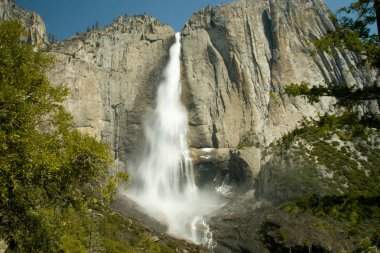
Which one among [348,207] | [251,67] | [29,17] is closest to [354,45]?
[348,207]

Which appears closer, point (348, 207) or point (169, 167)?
point (348, 207)

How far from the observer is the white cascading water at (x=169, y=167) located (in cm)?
6200

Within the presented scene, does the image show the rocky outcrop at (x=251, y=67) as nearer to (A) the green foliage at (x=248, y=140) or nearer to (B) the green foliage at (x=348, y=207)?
(A) the green foliage at (x=248, y=140)

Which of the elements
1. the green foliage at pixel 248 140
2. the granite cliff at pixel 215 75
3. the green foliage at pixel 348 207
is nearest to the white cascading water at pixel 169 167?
the granite cliff at pixel 215 75

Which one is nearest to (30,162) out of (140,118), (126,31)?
(140,118)

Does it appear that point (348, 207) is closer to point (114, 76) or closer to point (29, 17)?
point (114, 76)

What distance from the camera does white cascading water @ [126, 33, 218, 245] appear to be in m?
62.0

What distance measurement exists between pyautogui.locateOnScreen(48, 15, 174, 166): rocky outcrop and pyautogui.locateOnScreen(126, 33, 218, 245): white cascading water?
2382 millimetres

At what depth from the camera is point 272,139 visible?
66.6 metres

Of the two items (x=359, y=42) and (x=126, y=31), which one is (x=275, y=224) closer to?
(x=359, y=42)

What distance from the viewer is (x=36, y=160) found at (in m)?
10.1

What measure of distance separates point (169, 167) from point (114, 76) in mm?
21369

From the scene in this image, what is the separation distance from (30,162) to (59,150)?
1.51 metres

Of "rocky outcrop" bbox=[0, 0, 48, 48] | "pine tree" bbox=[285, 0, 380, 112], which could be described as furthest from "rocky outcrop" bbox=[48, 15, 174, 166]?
"pine tree" bbox=[285, 0, 380, 112]
